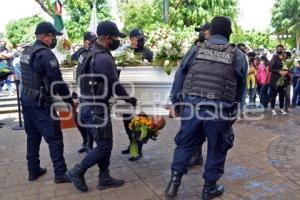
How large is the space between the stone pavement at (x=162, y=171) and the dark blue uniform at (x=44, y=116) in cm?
30

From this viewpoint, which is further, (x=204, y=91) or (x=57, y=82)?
(x=57, y=82)

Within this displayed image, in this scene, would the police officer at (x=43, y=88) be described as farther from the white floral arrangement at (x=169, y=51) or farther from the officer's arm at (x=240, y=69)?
the officer's arm at (x=240, y=69)

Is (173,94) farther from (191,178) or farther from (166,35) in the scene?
(166,35)

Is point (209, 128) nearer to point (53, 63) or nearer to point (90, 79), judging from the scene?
point (90, 79)

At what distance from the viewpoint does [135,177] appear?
4500 millimetres

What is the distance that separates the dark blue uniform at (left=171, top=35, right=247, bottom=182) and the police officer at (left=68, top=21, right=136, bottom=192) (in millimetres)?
759

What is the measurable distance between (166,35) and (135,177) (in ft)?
7.01

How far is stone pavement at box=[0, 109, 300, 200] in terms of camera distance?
13.1ft

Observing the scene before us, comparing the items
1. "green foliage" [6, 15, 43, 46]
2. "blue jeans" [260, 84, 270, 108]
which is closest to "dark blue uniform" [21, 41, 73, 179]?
"blue jeans" [260, 84, 270, 108]

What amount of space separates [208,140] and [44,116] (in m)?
1.97

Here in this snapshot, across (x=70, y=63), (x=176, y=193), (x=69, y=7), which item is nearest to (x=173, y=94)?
(x=176, y=193)

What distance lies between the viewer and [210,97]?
3625 millimetres

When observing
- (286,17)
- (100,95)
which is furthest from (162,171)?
(286,17)

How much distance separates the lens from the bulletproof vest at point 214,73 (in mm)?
3576
